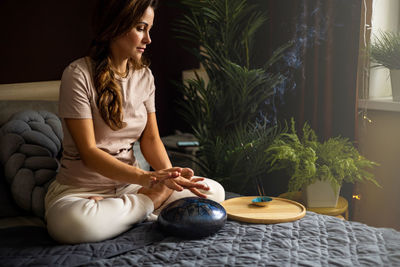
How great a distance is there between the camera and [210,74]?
2.76 metres

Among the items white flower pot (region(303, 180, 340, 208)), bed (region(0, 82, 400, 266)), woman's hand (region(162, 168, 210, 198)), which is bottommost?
white flower pot (region(303, 180, 340, 208))

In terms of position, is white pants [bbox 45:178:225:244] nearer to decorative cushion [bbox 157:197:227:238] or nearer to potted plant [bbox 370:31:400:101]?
decorative cushion [bbox 157:197:227:238]

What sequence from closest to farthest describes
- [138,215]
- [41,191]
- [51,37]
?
[138,215] → [41,191] → [51,37]

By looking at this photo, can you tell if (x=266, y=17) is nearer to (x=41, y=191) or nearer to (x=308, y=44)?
(x=308, y=44)

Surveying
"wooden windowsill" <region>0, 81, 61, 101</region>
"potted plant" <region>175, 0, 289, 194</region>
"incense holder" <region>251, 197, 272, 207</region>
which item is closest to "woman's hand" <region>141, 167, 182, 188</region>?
"incense holder" <region>251, 197, 272, 207</region>

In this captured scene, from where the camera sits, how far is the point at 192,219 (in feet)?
5.17

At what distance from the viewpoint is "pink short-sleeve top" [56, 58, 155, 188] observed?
175 centimetres

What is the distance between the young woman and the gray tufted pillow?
0.10 metres

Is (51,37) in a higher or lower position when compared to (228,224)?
higher

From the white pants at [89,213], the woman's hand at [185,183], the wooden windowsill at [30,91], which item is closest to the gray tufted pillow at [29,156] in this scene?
the white pants at [89,213]

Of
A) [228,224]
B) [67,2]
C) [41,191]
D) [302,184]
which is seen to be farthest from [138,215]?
[67,2]

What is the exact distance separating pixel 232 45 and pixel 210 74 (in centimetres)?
22

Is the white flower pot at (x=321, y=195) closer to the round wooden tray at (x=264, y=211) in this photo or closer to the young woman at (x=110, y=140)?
the round wooden tray at (x=264, y=211)

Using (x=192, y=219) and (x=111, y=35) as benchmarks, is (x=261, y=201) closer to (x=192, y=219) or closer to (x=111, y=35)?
(x=192, y=219)
